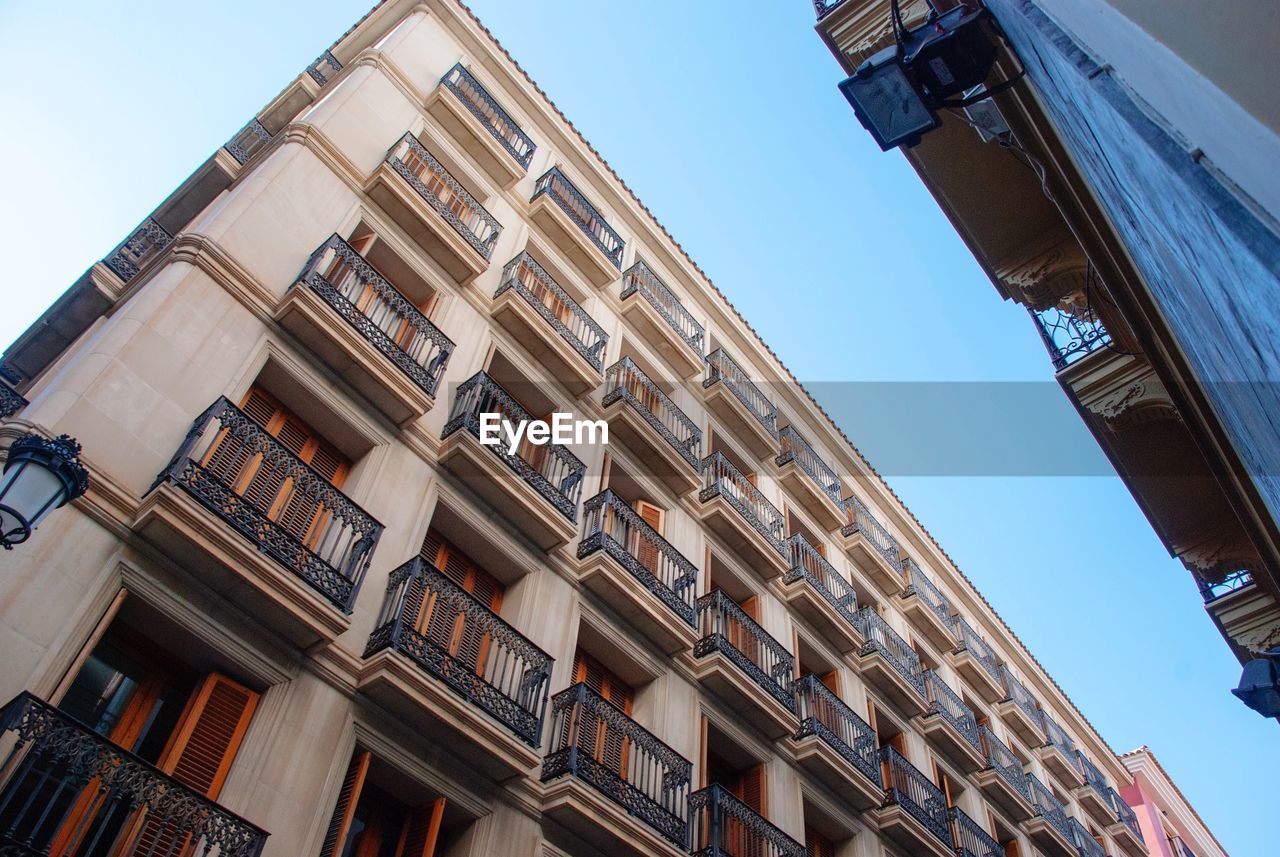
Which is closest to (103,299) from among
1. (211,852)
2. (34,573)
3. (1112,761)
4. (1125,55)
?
(34,573)

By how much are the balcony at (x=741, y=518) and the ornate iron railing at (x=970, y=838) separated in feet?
20.0

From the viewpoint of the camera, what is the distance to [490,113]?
17375 mm

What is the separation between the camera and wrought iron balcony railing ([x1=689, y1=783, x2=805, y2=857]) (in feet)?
37.9

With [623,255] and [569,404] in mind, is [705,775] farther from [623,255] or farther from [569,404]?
[623,255]

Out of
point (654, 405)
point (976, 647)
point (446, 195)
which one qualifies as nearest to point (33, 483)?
point (446, 195)

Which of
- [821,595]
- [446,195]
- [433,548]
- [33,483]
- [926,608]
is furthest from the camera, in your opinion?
[926,608]

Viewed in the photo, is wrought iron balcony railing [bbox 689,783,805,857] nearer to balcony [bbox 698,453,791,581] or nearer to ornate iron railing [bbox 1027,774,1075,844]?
balcony [bbox 698,453,791,581]

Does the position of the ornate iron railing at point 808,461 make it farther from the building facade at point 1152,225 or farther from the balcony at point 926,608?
the building facade at point 1152,225

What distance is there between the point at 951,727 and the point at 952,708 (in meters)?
1.86

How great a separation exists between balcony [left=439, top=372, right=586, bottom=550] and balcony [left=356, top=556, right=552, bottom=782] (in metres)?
1.93

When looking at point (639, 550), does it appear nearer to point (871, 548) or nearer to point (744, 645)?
point (744, 645)

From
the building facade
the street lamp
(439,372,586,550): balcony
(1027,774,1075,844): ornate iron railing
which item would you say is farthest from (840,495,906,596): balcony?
the street lamp

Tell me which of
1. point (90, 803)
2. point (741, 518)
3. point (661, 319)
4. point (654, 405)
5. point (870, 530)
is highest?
point (870, 530)

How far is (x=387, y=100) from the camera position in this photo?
15297 millimetres
